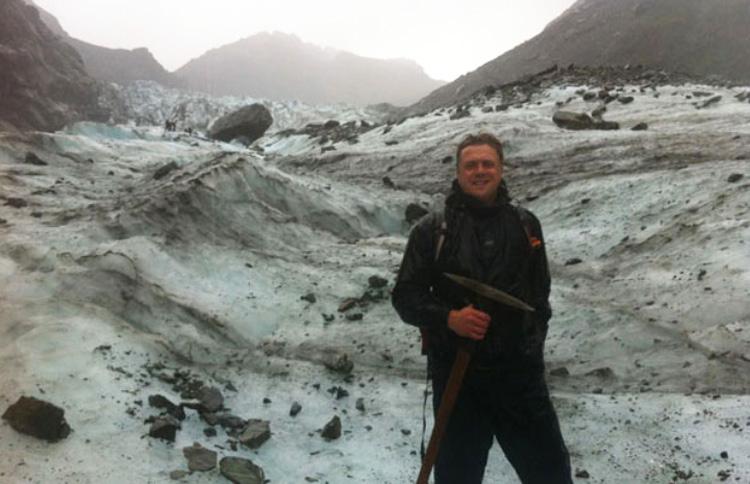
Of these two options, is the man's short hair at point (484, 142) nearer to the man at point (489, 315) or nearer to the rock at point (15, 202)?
the man at point (489, 315)

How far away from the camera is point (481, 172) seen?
351cm

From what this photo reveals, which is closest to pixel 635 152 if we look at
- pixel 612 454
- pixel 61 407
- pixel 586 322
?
pixel 586 322

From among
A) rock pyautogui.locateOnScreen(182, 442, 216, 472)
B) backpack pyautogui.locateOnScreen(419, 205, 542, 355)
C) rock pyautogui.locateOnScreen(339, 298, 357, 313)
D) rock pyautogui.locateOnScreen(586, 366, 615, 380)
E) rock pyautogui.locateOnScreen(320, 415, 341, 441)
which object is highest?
backpack pyautogui.locateOnScreen(419, 205, 542, 355)

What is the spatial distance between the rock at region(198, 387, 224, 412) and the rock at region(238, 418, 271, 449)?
34 centimetres

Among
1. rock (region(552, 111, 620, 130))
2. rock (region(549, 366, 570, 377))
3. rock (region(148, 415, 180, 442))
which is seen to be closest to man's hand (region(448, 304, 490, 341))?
rock (region(148, 415, 180, 442))

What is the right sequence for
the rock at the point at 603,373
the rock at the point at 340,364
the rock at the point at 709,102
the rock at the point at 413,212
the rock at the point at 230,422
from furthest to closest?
1. the rock at the point at 709,102
2. the rock at the point at 413,212
3. the rock at the point at 340,364
4. the rock at the point at 603,373
5. the rock at the point at 230,422

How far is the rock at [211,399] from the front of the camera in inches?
223

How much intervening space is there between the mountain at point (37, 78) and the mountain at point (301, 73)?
321ft

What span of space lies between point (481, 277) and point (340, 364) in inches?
142

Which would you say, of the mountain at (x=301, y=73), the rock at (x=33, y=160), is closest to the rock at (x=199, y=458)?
the rock at (x=33, y=160)

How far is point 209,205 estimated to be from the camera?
9.84 m

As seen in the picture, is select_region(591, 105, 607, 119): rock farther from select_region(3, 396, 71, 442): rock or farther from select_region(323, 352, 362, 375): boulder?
select_region(3, 396, 71, 442): rock

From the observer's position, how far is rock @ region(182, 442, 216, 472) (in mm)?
4746

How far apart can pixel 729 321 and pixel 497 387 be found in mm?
3947
